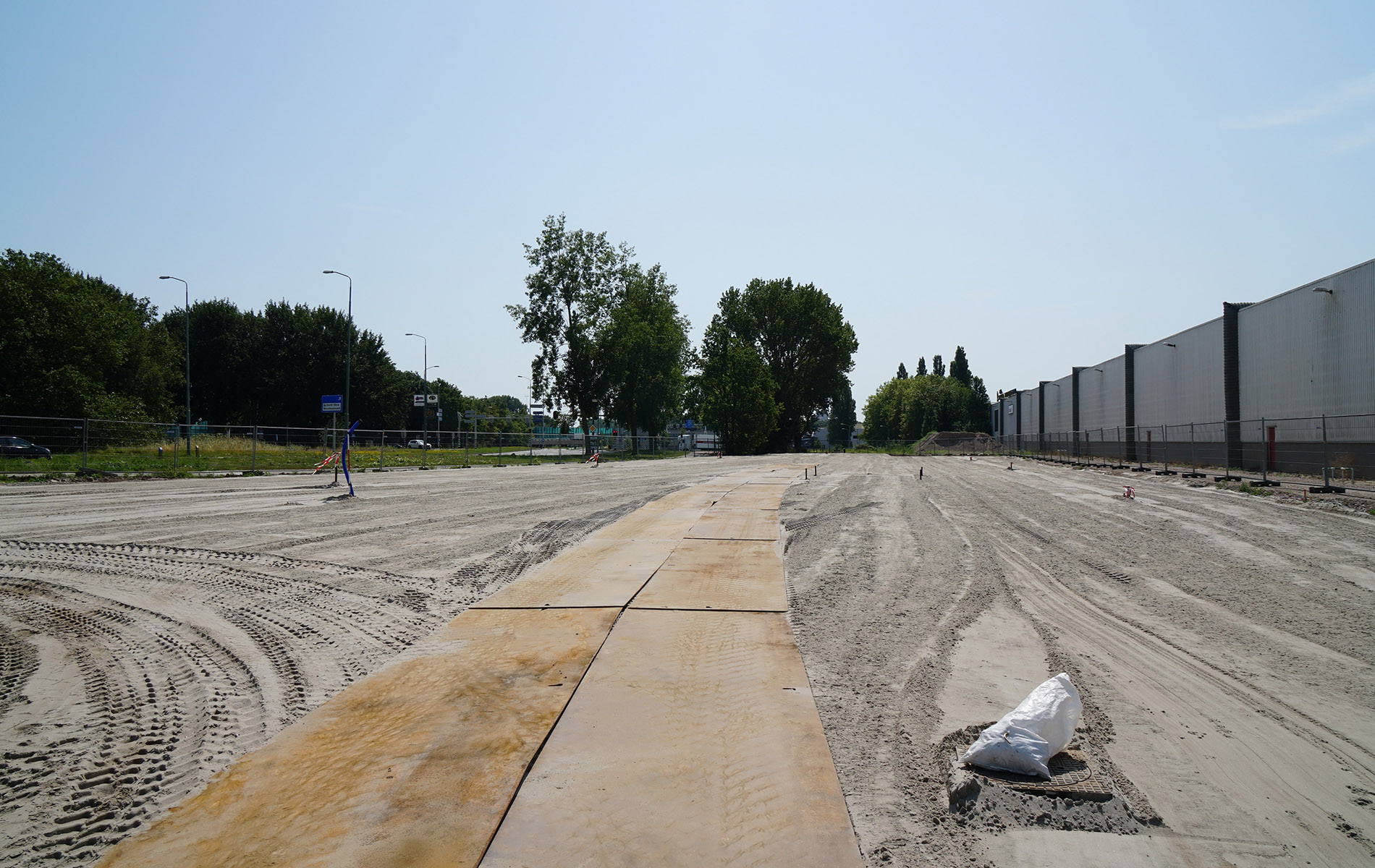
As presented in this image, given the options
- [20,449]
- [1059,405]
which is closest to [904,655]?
[20,449]

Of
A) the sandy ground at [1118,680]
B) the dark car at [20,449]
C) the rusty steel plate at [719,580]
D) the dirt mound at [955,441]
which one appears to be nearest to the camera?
the sandy ground at [1118,680]

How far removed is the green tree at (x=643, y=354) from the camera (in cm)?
5678

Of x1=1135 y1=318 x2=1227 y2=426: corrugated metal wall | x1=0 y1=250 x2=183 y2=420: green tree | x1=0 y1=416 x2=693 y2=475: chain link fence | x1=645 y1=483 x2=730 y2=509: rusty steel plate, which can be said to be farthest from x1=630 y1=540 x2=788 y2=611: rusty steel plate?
x1=0 y1=250 x2=183 y2=420: green tree

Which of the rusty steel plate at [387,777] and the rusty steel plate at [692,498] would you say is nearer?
the rusty steel plate at [387,777]

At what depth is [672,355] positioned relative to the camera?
2479 inches

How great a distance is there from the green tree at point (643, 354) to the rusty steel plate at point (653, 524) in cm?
4265

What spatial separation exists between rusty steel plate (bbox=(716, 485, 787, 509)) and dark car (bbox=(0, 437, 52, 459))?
64.0 feet

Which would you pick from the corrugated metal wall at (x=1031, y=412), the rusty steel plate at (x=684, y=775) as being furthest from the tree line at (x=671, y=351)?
the rusty steel plate at (x=684, y=775)

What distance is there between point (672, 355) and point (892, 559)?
5432cm

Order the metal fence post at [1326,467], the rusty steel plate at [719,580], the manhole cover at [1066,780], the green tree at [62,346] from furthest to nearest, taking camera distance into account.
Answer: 1. the green tree at [62,346]
2. the metal fence post at [1326,467]
3. the rusty steel plate at [719,580]
4. the manhole cover at [1066,780]

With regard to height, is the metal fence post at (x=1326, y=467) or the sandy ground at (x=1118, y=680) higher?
the metal fence post at (x=1326, y=467)

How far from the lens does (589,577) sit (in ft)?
25.9

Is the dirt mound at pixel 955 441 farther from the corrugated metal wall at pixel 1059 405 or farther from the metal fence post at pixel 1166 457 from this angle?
the metal fence post at pixel 1166 457

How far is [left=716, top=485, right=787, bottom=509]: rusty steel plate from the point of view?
15.6m
